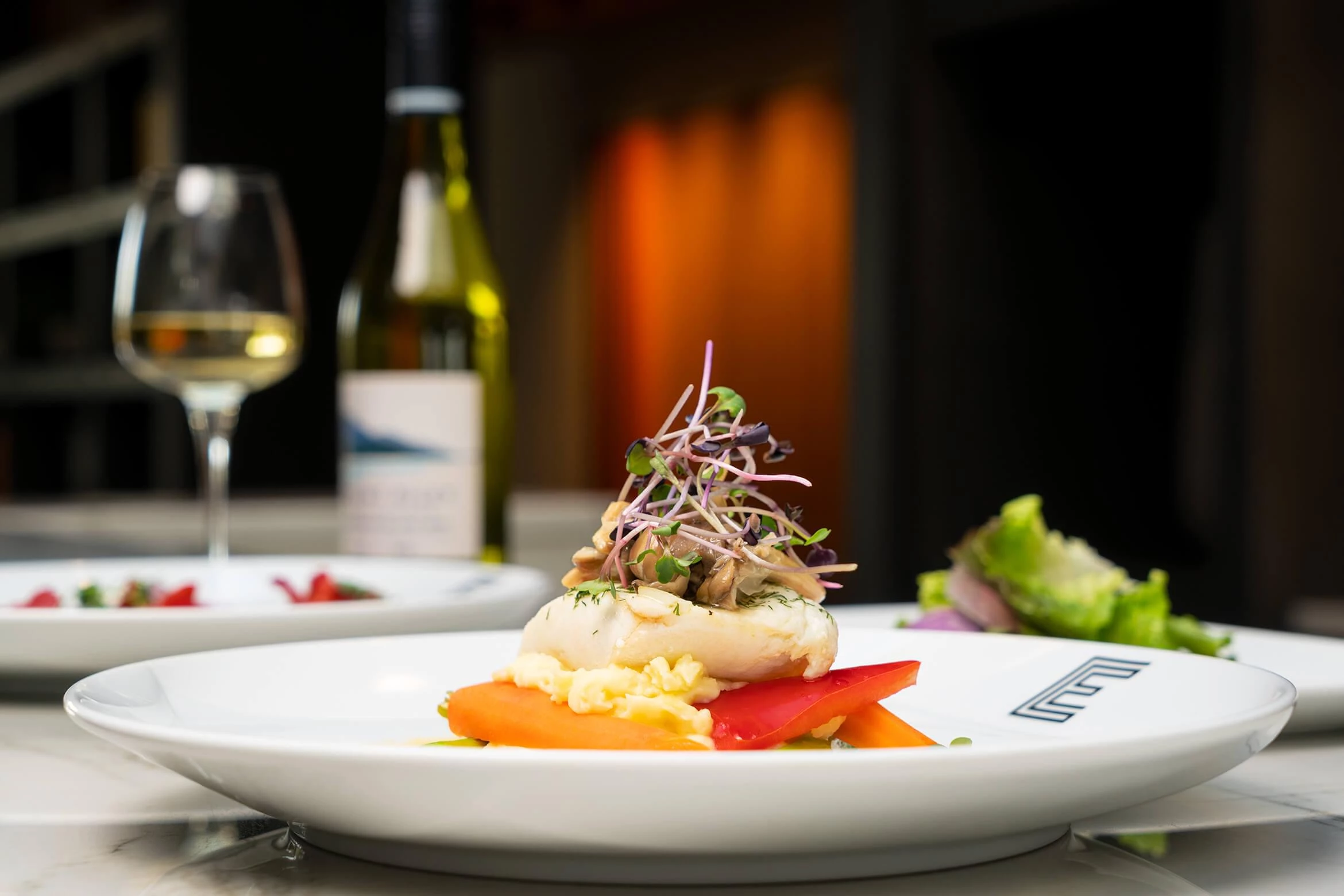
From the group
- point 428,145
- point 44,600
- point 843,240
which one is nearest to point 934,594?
point 44,600

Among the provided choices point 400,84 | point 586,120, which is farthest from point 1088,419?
point 586,120

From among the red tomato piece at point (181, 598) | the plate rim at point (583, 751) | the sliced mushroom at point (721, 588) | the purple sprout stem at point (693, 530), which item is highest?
the purple sprout stem at point (693, 530)

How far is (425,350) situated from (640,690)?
129cm

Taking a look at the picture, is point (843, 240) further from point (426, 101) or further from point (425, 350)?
point (426, 101)

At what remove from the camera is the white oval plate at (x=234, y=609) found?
957 mm

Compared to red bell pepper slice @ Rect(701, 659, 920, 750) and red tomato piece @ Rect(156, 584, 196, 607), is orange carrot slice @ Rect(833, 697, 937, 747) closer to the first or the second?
red bell pepper slice @ Rect(701, 659, 920, 750)

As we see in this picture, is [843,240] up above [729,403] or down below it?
above

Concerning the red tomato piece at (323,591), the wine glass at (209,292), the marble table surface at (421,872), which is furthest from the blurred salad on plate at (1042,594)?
the wine glass at (209,292)

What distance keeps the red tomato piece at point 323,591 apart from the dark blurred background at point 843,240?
110 cm

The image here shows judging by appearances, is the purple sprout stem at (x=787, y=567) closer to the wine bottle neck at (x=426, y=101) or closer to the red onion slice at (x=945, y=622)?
the red onion slice at (x=945, y=622)

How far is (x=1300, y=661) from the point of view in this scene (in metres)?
0.94

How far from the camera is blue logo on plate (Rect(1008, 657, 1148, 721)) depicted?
2.53ft

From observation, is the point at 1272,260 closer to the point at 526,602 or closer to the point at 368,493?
the point at 368,493

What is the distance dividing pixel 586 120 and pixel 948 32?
7407 millimetres
